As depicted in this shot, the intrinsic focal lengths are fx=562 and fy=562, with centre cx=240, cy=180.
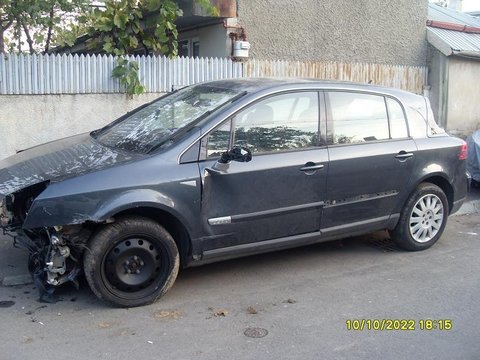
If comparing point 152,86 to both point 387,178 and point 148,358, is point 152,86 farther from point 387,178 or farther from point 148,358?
point 148,358

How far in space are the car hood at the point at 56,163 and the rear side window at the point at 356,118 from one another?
1918mm

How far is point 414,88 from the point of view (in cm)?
1160

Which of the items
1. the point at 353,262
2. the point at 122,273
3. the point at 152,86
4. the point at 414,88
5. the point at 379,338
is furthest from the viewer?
the point at 414,88

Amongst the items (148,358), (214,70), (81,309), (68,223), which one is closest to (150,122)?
(68,223)

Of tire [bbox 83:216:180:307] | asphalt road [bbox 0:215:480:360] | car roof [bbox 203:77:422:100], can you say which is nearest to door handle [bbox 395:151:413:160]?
car roof [bbox 203:77:422:100]

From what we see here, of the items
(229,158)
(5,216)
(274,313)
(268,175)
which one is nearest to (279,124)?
(268,175)

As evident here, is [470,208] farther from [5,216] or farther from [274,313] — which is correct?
[5,216]

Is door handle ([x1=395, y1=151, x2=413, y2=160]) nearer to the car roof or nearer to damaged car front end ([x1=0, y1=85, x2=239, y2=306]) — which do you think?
the car roof

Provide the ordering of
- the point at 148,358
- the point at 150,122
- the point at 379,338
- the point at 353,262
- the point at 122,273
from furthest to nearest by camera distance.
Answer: the point at 353,262 → the point at 150,122 → the point at 122,273 → the point at 379,338 → the point at 148,358

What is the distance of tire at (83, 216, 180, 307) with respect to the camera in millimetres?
4250

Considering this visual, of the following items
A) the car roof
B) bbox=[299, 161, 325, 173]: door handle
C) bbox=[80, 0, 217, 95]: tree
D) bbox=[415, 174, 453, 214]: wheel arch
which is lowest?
bbox=[415, 174, 453, 214]: wheel arch

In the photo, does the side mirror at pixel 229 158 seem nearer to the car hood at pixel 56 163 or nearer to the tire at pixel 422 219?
the car hood at pixel 56 163

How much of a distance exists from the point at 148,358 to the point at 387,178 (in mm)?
2993

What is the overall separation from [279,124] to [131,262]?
69.2 inches
